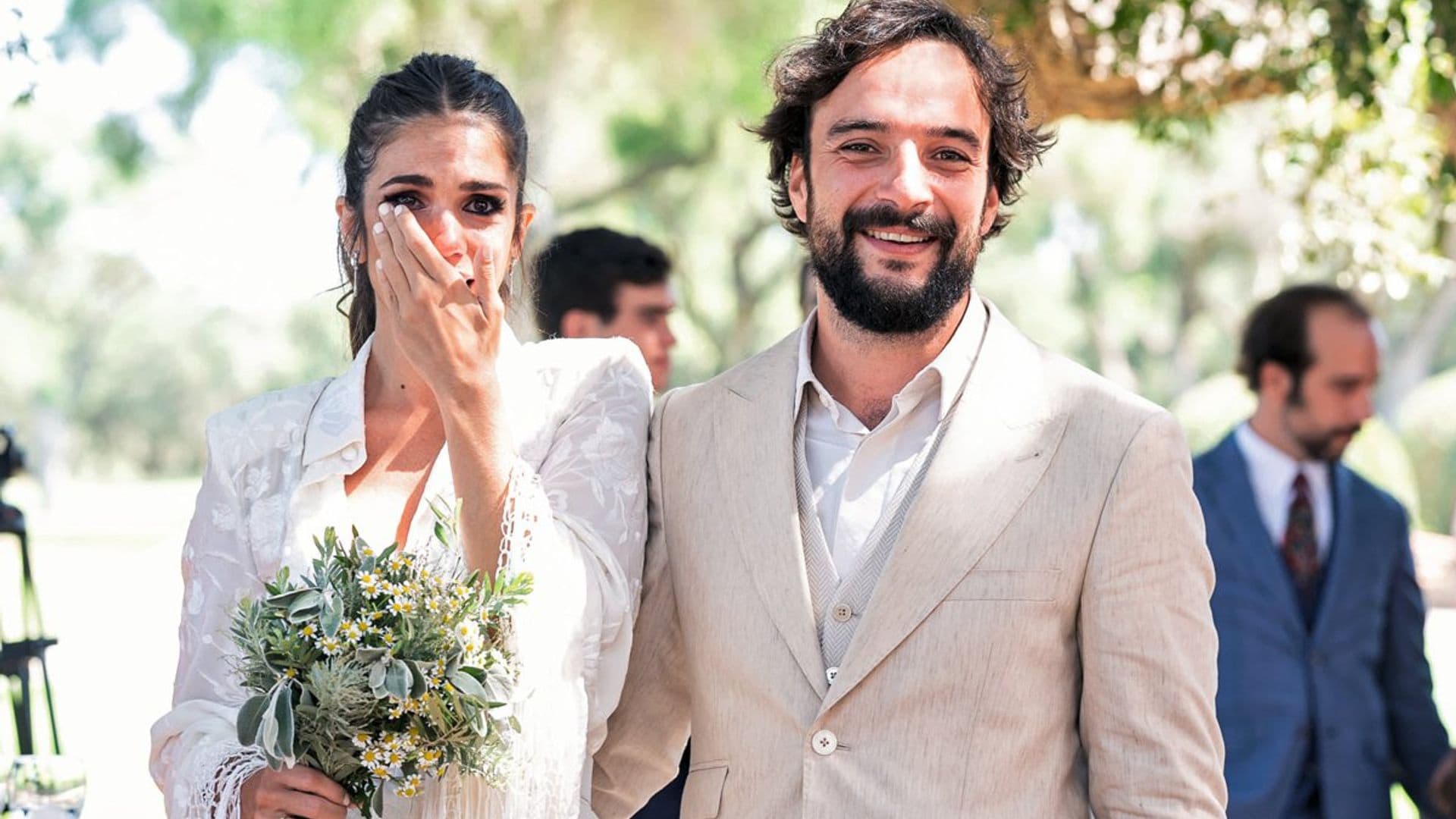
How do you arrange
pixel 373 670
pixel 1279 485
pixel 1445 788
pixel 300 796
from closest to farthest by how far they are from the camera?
pixel 373 670
pixel 300 796
pixel 1445 788
pixel 1279 485

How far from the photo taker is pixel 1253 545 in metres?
4.84

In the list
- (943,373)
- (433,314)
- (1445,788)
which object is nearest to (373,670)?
(433,314)

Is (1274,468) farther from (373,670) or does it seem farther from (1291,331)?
(373,670)

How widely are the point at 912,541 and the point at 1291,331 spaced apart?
2938 mm

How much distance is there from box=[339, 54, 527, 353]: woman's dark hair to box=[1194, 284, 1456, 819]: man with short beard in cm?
243

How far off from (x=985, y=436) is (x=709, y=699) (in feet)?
2.17

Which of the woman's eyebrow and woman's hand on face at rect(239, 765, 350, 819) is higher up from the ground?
the woman's eyebrow

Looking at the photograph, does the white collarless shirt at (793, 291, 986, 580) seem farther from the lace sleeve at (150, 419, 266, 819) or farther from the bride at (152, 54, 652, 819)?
the lace sleeve at (150, 419, 266, 819)

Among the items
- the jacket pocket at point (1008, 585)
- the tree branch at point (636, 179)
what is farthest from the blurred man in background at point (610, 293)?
the tree branch at point (636, 179)

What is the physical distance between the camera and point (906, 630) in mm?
2812

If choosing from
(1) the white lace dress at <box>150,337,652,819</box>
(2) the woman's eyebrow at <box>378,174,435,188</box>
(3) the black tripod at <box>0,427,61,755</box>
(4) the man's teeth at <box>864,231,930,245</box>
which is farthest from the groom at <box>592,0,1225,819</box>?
(3) the black tripod at <box>0,427,61,755</box>

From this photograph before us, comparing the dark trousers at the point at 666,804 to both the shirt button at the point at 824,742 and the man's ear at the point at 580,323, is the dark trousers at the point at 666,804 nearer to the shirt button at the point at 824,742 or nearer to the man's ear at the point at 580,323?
the shirt button at the point at 824,742

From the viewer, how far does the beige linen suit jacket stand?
9.12 feet

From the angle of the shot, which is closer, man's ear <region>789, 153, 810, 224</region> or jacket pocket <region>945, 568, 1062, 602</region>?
jacket pocket <region>945, 568, 1062, 602</region>
